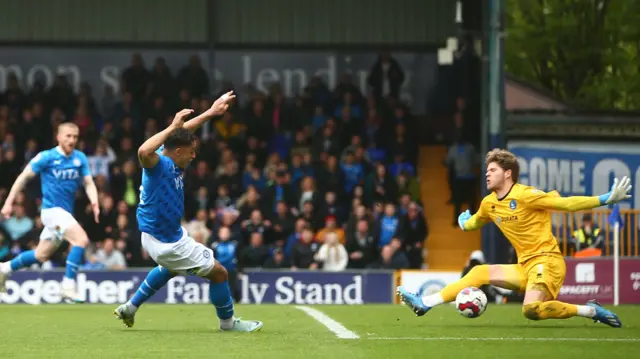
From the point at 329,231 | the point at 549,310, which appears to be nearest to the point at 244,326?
the point at 549,310

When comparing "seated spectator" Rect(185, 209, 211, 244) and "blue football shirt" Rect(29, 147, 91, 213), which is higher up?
"blue football shirt" Rect(29, 147, 91, 213)

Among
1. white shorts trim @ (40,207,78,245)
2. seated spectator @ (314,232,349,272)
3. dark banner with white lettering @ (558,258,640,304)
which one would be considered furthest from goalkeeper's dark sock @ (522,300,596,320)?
seated spectator @ (314,232,349,272)

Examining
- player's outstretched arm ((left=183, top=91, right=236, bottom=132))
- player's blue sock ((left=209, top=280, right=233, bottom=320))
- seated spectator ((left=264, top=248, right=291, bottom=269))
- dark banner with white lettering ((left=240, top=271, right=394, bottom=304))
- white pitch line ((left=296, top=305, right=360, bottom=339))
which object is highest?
player's outstretched arm ((left=183, top=91, right=236, bottom=132))

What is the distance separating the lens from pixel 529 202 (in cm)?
1199

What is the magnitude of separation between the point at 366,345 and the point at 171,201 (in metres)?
2.19

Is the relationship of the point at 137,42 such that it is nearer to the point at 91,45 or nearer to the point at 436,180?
the point at 91,45

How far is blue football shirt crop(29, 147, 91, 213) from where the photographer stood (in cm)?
1596

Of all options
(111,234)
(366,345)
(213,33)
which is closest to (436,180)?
(213,33)

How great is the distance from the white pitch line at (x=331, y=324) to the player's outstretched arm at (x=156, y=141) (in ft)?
6.78

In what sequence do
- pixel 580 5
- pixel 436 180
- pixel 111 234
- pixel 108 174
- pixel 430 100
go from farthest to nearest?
1. pixel 580 5
2. pixel 430 100
3. pixel 436 180
4. pixel 108 174
5. pixel 111 234

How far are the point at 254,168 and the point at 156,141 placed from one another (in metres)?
15.1

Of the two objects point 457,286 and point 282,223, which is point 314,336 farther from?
point 282,223

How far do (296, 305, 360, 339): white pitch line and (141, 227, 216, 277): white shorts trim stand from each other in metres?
1.23

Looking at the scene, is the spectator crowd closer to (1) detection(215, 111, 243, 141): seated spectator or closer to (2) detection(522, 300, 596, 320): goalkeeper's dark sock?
(1) detection(215, 111, 243, 141): seated spectator
